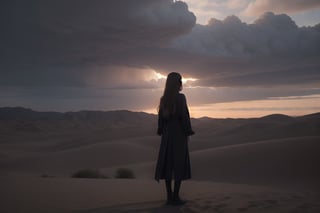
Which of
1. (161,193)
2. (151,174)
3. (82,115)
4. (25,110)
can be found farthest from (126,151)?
(25,110)

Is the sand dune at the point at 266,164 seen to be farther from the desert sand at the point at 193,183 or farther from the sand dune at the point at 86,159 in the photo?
the sand dune at the point at 86,159

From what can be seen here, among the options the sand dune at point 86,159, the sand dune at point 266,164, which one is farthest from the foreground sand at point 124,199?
the sand dune at point 86,159

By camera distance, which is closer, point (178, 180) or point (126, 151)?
point (178, 180)

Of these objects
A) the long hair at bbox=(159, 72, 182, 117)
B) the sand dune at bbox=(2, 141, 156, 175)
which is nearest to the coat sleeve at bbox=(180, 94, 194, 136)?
the long hair at bbox=(159, 72, 182, 117)

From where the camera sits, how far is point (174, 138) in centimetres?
659

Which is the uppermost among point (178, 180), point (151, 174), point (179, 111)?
point (179, 111)

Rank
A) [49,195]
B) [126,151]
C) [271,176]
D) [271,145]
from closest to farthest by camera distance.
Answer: [49,195]
[271,176]
[271,145]
[126,151]

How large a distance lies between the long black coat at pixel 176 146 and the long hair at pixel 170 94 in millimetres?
100

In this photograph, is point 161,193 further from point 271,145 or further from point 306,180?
point 271,145

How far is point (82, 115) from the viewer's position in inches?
5423

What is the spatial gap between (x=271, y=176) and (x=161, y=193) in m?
6.96

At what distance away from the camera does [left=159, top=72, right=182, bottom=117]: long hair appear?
6.51m

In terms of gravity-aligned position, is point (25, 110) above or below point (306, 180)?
above

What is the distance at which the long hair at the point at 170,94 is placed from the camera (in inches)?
256
